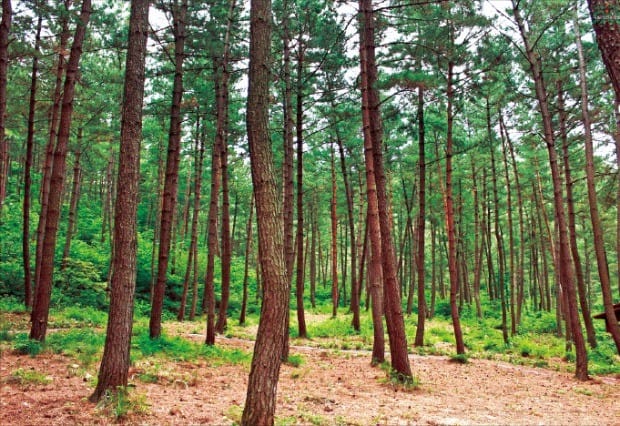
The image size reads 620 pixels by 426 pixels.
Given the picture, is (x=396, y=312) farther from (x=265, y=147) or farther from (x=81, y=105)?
(x=81, y=105)

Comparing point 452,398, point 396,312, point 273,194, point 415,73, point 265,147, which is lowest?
point 452,398

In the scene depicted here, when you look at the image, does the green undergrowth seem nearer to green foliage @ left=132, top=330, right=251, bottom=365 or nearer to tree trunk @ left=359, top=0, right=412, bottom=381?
green foliage @ left=132, top=330, right=251, bottom=365

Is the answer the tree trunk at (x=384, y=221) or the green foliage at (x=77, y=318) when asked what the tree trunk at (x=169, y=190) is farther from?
the tree trunk at (x=384, y=221)

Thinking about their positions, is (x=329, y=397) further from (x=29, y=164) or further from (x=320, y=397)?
(x=29, y=164)

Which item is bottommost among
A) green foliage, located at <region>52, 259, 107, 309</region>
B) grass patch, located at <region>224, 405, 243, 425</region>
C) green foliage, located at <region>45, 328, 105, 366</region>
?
grass patch, located at <region>224, 405, 243, 425</region>

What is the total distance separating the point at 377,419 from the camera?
19.0 ft

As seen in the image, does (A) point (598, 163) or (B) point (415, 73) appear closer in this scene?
(B) point (415, 73)

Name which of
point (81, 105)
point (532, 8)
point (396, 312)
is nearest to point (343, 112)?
point (532, 8)

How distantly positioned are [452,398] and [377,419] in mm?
2445

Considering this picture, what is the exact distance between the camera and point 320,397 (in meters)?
6.93

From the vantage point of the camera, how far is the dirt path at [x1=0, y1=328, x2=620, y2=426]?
204 inches

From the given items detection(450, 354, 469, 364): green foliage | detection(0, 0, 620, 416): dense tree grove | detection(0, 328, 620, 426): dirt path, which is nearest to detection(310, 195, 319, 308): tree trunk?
detection(0, 0, 620, 416): dense tree grove

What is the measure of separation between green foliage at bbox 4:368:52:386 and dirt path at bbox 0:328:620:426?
96 millimetres

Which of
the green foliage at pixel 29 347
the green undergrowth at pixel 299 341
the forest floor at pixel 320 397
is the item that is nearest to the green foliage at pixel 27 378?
the forest floor at pixel 320 397
